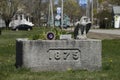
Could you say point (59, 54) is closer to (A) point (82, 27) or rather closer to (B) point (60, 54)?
(B) point (60, 54)

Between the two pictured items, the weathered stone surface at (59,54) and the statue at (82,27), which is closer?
the weathered stone surface at (59,54)

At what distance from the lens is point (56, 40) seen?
1102 centimetres

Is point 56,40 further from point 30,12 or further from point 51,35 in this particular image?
point 30,12

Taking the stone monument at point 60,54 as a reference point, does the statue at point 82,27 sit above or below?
above

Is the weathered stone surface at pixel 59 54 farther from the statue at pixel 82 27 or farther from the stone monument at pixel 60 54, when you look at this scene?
the statue at pixel 82 27

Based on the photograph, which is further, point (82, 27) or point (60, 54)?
point (82, 27)

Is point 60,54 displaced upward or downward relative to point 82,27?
downward

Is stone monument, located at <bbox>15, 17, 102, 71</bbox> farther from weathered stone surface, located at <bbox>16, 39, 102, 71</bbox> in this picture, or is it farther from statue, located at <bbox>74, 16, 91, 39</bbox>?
statue, located at <bbox>74, 16, 91, 39</bbox>

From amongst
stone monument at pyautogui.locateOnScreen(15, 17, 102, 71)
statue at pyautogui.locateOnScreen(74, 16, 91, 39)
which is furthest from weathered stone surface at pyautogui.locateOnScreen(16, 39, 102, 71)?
statue at pyautogui.locateOnScreen(74, 16, 91, 39)

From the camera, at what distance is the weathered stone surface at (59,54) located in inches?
429

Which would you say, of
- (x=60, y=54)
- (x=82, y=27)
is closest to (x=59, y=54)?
(x=60, y=54)

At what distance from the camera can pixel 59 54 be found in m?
11.1

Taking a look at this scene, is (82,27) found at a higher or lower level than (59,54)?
higher

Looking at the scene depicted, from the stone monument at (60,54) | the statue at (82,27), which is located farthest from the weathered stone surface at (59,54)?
the statue at (82,27)
